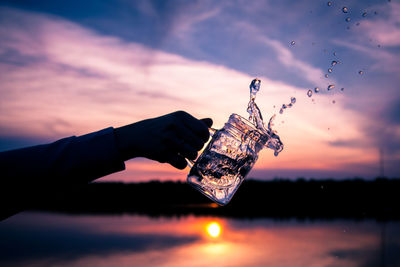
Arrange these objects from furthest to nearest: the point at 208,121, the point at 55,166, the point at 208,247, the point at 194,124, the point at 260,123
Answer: the point at 208,247 → the point at 260,123 → the point at 208,121 → the point at 194,124 → the point at 55,166

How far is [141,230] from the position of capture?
11.9m

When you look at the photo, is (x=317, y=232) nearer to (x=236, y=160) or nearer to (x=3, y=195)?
(x=236, y=160)

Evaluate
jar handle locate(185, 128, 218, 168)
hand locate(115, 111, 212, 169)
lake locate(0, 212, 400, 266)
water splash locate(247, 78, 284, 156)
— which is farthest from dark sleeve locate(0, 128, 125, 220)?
lake locate(0, 212, 400, 266)

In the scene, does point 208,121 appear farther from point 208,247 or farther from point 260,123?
point 208,247

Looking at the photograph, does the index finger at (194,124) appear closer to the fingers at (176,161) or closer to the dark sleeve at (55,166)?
the fingers at (176,161)

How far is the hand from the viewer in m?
1.49

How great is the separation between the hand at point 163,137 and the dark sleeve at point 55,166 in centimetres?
5

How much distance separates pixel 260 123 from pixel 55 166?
1.12 meters

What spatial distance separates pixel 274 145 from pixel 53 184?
1106 millimetres

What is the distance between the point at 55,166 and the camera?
1405 millimetres

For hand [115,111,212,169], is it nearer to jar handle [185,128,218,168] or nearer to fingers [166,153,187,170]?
fingers [166,153,187,170]

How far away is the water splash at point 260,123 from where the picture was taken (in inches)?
77.6

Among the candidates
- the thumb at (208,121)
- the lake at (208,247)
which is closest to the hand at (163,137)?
the thumb at (208,121)

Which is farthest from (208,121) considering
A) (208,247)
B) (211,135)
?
(208,247)
